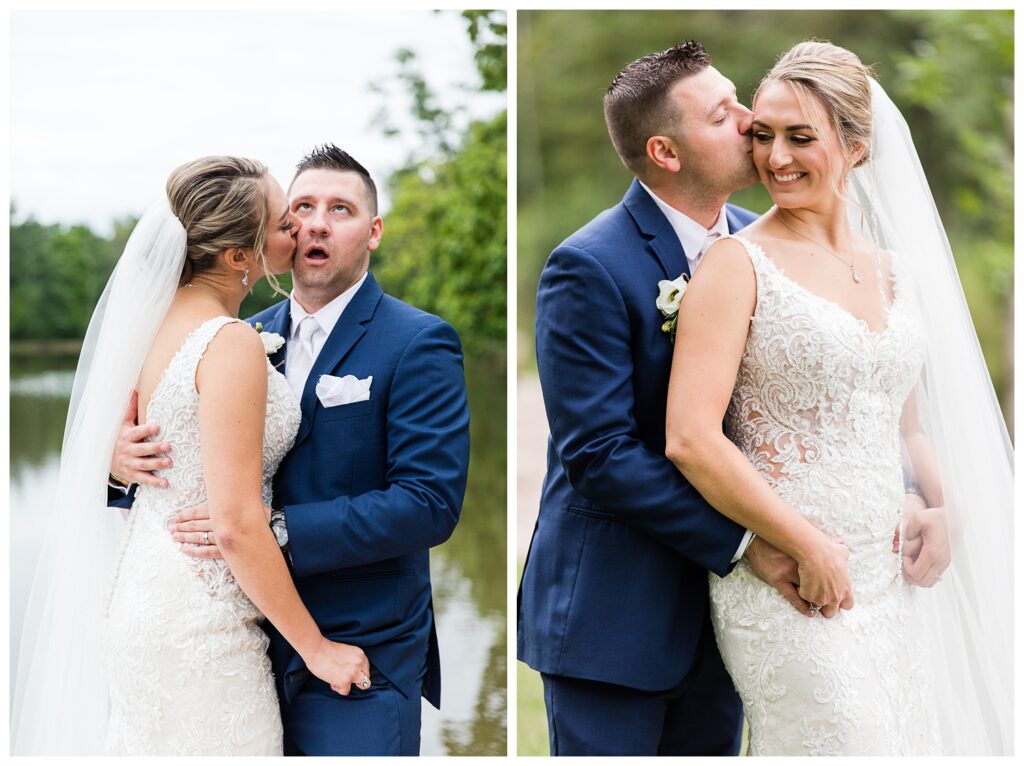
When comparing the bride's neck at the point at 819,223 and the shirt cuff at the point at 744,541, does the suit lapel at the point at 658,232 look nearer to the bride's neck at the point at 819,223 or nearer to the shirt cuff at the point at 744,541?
the bride's neck at the point at 819,223

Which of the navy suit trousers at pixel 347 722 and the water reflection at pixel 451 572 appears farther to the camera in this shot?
the water reflection at pixel 451 572

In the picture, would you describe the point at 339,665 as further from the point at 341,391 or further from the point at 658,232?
the point at 658,232

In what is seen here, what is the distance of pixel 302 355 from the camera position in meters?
2.91

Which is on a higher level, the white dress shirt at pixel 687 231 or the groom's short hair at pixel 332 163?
the groom's short hair at pixel 332 163

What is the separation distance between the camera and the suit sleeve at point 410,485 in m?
2.63

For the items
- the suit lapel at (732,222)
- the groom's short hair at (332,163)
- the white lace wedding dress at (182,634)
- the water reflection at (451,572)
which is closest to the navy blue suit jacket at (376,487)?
the white lace wedding dress at (182,634)

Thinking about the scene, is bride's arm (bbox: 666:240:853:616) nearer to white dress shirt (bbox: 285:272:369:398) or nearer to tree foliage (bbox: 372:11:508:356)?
white dress shirt (bbox: 285:272:369:398)

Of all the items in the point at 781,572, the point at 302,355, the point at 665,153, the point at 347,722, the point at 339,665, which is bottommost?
the point at 347,722

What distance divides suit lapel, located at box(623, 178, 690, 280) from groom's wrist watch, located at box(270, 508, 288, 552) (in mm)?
1205

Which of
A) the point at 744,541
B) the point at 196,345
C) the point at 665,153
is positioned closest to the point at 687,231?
the point at 665,153

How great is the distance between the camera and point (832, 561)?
2432 mm

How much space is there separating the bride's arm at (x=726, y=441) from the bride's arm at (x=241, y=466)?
103 centimetres

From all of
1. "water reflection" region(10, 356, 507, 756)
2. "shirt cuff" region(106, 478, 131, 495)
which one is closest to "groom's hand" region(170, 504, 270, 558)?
"shirt cuff" region(106, 478, 131, 495)

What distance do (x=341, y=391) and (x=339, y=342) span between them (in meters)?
0.16
